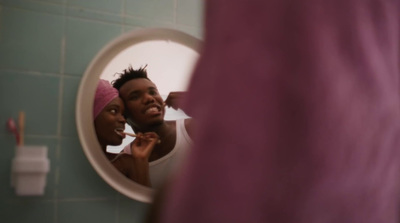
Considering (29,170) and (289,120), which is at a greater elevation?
(289,120)

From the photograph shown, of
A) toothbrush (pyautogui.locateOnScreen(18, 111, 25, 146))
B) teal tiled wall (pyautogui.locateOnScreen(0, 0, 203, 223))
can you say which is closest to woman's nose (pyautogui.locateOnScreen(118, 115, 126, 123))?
teal tiled wall (pyautogui.locateOnScreen(0, 0, 203, 223))

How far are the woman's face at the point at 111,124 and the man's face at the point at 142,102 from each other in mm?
23

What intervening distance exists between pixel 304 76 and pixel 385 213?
0.14 meters

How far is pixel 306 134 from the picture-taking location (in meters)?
0.25

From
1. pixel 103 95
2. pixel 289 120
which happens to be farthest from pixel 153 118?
pixel 289 120

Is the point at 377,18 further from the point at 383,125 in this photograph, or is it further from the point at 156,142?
the point at 156,142

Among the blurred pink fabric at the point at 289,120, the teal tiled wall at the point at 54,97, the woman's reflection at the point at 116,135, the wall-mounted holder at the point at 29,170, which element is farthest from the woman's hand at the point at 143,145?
the blurred pink fabric at the point at 289,120

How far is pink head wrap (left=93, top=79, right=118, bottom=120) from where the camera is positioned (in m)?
0.94

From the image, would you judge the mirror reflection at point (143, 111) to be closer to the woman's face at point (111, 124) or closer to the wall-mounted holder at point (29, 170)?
the woman's face at point (111, 124)

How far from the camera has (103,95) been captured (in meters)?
0.95

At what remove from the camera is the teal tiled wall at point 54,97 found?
858mm

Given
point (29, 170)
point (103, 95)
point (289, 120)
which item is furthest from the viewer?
point (103, 95)

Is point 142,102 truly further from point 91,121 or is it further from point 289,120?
point 289,120

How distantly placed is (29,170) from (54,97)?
191mm
